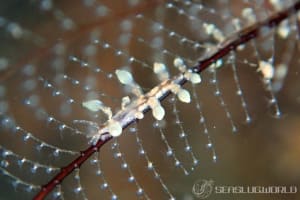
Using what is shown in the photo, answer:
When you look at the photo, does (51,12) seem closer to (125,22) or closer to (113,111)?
(125,22)

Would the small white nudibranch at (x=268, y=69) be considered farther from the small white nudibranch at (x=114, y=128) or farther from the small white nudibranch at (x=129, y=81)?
the small white nudibranch at (x=114, y=128)

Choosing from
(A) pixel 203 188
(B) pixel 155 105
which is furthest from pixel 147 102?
(A) pixel 203 188

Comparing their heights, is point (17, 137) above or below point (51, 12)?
below

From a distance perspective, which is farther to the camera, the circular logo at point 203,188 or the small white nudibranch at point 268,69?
the circular logo at point 203,188

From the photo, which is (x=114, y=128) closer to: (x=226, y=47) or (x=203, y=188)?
(x=226, y=47)

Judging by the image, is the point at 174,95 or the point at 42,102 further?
the point at 42,102

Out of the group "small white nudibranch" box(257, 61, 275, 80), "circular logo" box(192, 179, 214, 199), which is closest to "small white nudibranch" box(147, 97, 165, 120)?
"small white nudibranch" box(257, 61, 275, 80)

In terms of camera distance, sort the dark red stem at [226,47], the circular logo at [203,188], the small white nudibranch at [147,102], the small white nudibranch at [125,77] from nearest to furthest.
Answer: the dark red stem at [226,47], the small white nudibranch at [147,102], the small white nudibranch at [125,77], the circular logo at [203,188]

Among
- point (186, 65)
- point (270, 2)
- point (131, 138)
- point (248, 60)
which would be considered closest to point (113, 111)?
point (131, 138)

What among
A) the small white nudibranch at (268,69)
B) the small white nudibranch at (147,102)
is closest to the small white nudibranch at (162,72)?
the small white nudibranch at (147,102)

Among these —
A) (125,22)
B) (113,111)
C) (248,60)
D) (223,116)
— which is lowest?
(113,111)
